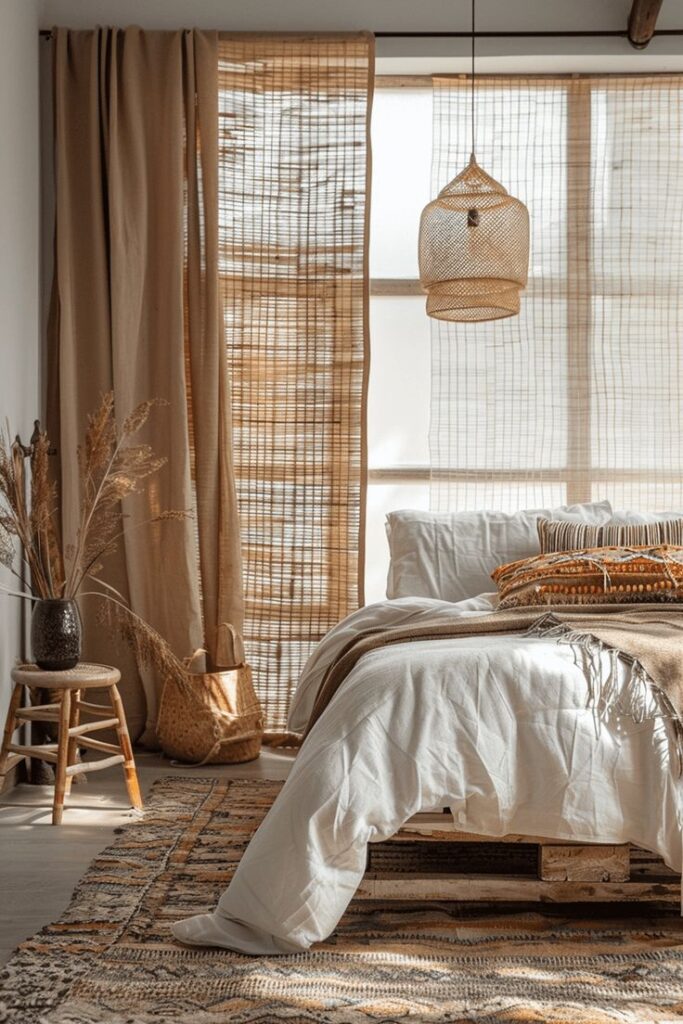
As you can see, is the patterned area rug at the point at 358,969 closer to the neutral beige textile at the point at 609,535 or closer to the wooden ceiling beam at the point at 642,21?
the neutral beige textile at the point at 609,535

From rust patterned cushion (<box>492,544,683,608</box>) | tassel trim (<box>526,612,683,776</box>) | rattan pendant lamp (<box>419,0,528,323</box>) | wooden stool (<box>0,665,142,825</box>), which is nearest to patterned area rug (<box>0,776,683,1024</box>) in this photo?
tassel trim (<box>526,612,683,776</box>)

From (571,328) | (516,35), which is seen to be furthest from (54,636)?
(516,35)

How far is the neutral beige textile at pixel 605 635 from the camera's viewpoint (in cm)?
232

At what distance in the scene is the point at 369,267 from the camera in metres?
4.46

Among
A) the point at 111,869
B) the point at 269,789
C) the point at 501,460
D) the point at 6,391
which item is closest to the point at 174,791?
the point at 269,789

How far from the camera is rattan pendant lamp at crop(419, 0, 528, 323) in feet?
11.1

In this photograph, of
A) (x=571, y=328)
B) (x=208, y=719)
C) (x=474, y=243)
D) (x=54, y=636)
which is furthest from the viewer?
(x=571, y=328)

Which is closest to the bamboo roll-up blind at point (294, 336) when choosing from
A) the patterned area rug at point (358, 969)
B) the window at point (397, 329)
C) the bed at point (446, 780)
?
the window at point (397, 329)

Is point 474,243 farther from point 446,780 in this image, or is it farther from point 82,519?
point 446,780

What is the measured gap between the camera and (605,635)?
247 centimetres

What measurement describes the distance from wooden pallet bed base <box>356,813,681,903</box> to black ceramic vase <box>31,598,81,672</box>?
130cm

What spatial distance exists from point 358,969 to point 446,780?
382mm

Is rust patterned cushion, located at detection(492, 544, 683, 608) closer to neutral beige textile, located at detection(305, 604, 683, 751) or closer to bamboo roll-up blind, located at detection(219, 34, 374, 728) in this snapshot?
neutral beige textile, located at detection(305, 604, 683, 751)

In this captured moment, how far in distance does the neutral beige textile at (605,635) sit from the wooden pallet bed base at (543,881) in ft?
0.97
